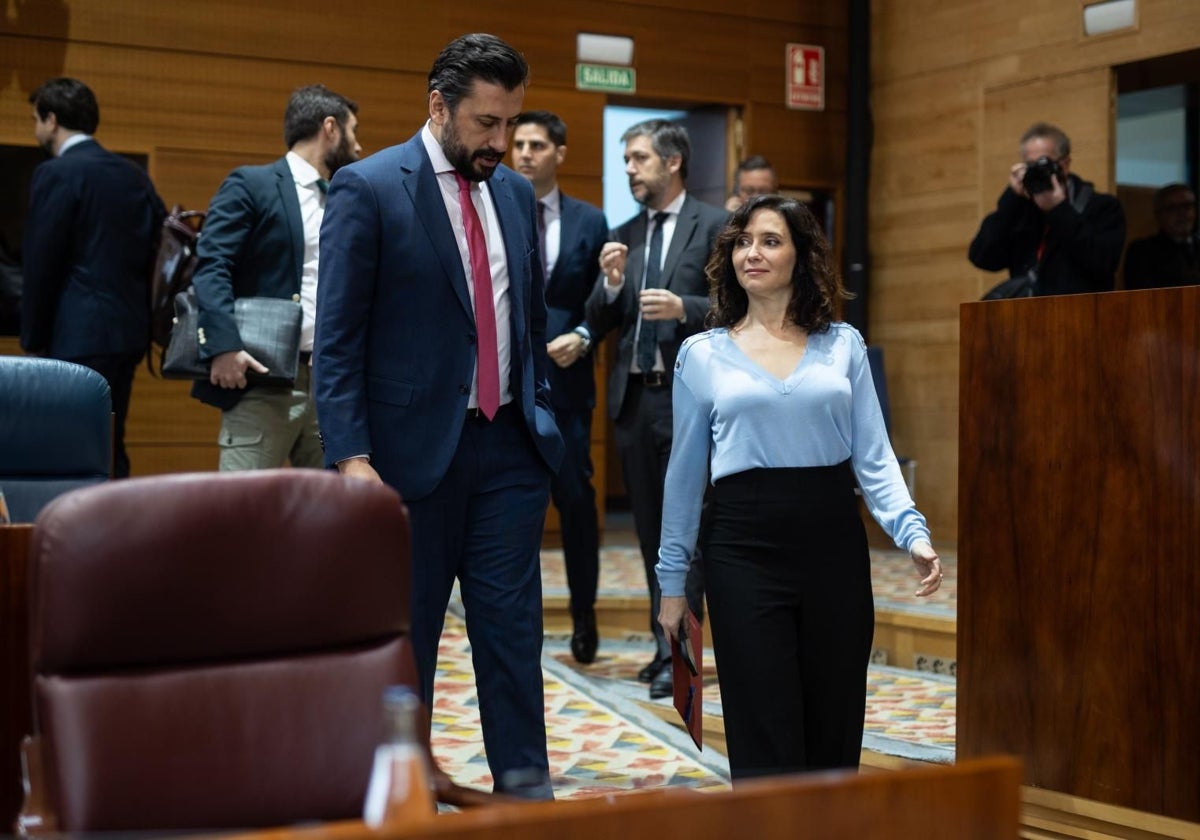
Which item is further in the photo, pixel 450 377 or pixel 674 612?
pixel 674 612

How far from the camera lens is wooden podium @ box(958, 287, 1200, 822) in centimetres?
251

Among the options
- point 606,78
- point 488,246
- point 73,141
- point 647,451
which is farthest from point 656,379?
point 606,78

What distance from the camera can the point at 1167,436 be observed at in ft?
8.26

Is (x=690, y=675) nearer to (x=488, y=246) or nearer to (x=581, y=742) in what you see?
(x=488, y=246)

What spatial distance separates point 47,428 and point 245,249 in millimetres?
1106

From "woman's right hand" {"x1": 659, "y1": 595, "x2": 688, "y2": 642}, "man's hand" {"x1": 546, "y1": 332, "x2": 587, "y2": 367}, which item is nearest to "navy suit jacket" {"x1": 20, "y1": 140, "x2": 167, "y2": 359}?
"man's hand" {"x1": 546, "y1": 332, "x2": 587, "y2": 367}

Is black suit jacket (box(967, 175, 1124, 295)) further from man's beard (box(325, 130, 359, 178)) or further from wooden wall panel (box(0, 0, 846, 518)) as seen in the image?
wooden wall panel (box(0, 0, 846, 518))

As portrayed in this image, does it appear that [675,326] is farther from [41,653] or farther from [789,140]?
[789,140]

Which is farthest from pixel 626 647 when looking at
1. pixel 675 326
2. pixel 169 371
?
pixel 169 371

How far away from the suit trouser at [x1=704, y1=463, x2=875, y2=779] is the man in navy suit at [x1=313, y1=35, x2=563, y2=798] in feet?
1.18

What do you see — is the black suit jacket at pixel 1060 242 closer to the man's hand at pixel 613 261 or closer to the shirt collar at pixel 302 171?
the man's hand at pixel 613 261

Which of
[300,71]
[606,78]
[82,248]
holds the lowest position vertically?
[82,248]

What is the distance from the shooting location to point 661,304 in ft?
12.7

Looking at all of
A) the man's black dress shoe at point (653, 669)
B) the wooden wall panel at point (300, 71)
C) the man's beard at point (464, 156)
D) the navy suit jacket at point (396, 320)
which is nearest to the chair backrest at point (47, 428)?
the navy suit jacket at point (396, 320)
